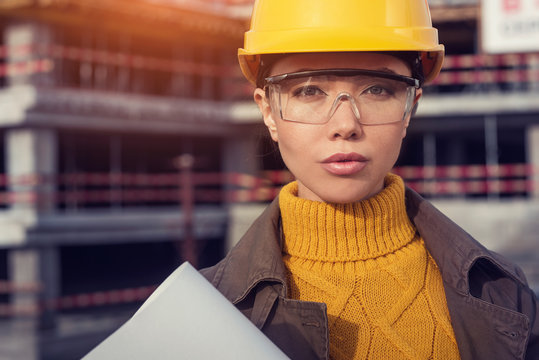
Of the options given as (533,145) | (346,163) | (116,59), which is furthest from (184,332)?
(533,145)

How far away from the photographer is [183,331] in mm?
1196

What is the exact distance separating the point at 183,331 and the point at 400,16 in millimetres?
939

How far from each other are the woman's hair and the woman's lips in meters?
0.28

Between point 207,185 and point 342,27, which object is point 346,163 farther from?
point 207,185

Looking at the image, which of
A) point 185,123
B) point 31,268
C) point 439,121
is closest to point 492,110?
point 439,121

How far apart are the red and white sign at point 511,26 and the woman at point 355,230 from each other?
22.1ft

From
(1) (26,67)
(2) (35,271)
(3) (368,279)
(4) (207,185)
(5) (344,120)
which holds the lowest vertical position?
(2) (35,271)

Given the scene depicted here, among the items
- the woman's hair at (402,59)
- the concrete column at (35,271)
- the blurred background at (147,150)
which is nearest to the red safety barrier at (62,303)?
the blurred background at (147,150)

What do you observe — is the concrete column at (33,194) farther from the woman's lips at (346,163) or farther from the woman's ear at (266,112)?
the woman's lips at (346,163)

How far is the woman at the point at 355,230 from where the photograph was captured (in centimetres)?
161

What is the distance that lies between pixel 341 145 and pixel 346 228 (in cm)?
29

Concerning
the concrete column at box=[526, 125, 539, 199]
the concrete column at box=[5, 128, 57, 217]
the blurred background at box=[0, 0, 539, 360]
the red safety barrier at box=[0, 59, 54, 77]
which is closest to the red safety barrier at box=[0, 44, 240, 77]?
the blurred background at box=[0, 0, 539, 360]

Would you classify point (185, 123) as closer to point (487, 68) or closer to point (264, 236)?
point (487, 68)

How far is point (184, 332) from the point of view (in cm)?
120
